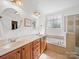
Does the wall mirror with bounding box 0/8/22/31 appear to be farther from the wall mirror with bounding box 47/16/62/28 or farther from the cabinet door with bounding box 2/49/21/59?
the wall mirror with bounding box 47/16/62/28

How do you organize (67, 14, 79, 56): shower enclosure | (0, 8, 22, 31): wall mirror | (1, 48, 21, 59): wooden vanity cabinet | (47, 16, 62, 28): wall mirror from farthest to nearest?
(47, 16, 62, 28): wall mirror
(67, 14, 79, 56): shower enclosure
(0, 8, 22, 31): wall mirror
(1, 48, 21, 59): wooden vanity cabinet

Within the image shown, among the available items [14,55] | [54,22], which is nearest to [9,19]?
[14,55]

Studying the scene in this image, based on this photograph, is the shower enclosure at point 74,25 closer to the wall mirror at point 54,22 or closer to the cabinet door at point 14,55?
the wall mirror at point 54,22

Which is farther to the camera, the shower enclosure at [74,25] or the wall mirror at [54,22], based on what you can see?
the wall mirror at [54,22]

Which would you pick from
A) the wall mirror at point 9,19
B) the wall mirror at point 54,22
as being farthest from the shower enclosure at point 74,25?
the wall mirror at point 9,19

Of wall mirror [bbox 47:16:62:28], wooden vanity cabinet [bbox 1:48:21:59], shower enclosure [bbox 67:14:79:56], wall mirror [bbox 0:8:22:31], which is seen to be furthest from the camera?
wall mirror [bbox 47:16:62:28]

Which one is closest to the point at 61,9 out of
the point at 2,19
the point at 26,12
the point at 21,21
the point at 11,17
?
the point at 26,12

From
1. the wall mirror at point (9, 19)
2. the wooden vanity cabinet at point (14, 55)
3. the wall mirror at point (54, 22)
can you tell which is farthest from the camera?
the wall mirror at point (54, 22)

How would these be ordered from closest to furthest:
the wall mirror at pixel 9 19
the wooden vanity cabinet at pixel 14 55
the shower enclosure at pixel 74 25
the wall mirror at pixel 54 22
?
the wooden vanity cabinet at pixel 14 55, the wall mirror at pixel 9 19, the shower enclosure at pixel 74 25, the wall mirror at pixel 54 22

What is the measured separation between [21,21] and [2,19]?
41.0 inches

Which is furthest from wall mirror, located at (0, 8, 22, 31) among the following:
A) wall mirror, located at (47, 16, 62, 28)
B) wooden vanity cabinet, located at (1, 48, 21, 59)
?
wall mirror, located at (47, 16, 62, 28)

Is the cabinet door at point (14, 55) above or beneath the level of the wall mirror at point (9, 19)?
beneath

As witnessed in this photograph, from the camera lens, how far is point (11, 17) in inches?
102

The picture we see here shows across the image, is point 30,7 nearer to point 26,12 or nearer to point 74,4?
point 26,12
